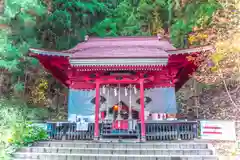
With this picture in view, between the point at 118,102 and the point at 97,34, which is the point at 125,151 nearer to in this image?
the point at 118,102

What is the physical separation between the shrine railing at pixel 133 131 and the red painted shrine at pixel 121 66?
30cm

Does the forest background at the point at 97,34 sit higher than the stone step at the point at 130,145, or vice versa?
the forest background at the point at 97,34

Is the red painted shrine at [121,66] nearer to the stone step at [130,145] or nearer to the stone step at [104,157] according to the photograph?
the stone step at [130,145]

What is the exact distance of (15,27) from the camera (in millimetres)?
12336

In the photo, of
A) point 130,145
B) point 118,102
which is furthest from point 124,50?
point 130,145

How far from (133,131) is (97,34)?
35.3 feet

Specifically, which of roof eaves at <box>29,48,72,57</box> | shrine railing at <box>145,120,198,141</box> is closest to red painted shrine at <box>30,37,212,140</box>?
roof eaves at <box>29,48,72,57</box>

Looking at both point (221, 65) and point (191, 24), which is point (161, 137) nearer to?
point (221, 65)

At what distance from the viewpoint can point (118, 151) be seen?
674 cm

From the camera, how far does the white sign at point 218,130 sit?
786cm

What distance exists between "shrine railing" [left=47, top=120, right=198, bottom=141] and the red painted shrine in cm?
30

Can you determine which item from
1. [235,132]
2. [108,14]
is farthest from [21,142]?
[108,14]

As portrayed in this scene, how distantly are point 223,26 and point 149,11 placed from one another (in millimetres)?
10150

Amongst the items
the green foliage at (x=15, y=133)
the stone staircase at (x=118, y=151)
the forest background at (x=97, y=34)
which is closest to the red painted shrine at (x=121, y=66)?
the forest background at (x=97, y=34)
